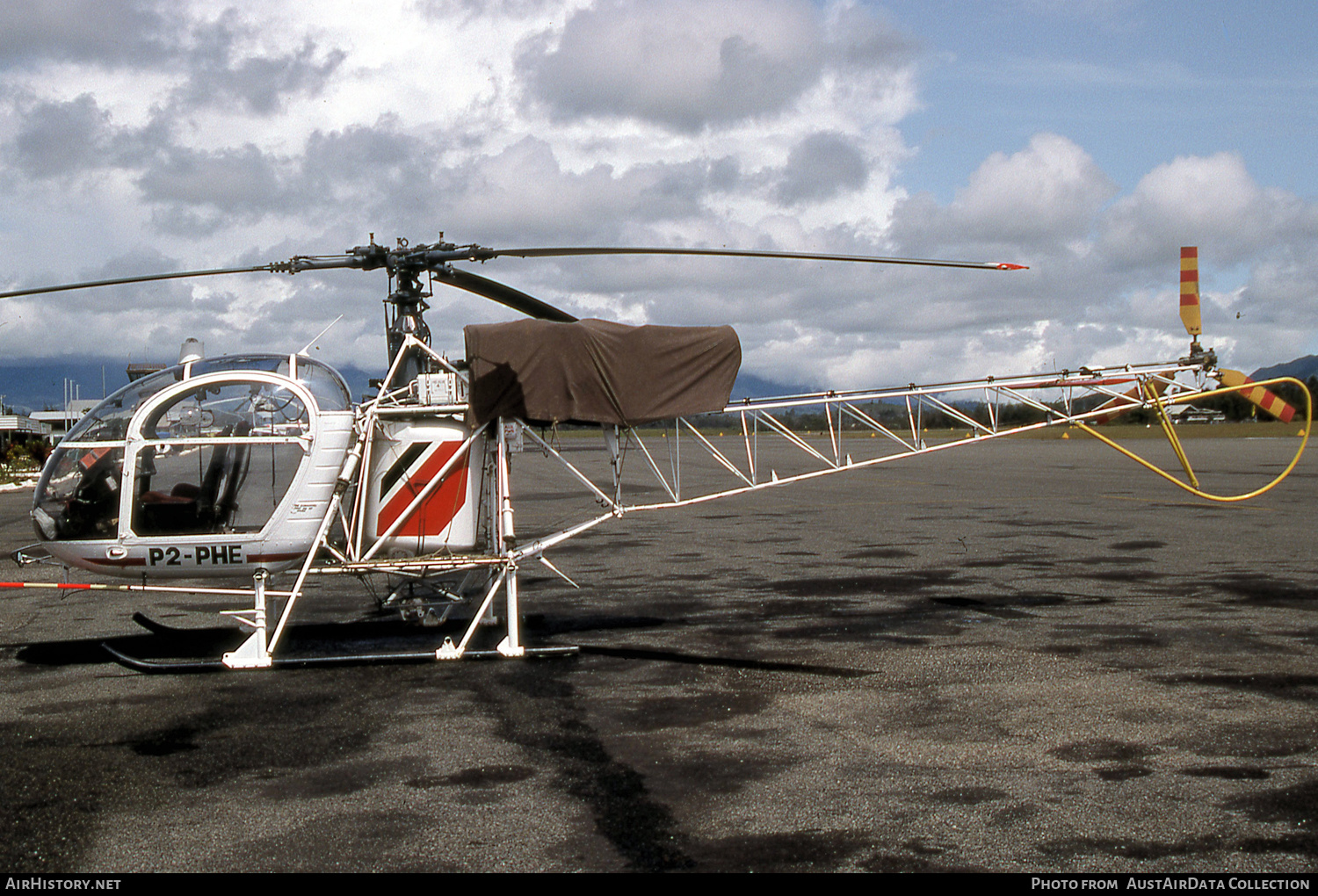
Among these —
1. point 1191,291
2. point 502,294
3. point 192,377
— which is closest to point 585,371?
point 502,294

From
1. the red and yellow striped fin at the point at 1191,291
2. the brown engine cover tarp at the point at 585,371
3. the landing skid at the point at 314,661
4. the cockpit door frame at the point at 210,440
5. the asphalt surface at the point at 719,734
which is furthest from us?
the red and yellow striped fin at the point at 1191,291

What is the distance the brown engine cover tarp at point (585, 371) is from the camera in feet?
32.6

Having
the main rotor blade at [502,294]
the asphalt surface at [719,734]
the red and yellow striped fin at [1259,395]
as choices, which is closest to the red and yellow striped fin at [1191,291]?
the red and yellow striped fin at [1259,395]

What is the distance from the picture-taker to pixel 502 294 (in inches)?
405

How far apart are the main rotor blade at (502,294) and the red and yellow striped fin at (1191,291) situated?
7.79 m

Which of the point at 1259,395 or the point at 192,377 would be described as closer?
the point at 192,377

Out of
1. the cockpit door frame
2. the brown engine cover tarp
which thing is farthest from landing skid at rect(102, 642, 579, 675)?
A: the brown engine cover tarp

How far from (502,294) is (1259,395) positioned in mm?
9528

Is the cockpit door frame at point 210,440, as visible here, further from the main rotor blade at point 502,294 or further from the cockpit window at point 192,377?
the main rotor blade at point 502,294

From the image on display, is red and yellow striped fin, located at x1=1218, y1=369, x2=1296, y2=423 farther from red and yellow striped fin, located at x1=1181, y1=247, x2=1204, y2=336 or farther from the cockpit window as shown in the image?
the cockpit window

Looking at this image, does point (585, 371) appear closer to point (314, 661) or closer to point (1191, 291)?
point (314, 661)

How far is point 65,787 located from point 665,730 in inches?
158

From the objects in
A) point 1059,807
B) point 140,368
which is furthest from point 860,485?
point 1059,807
